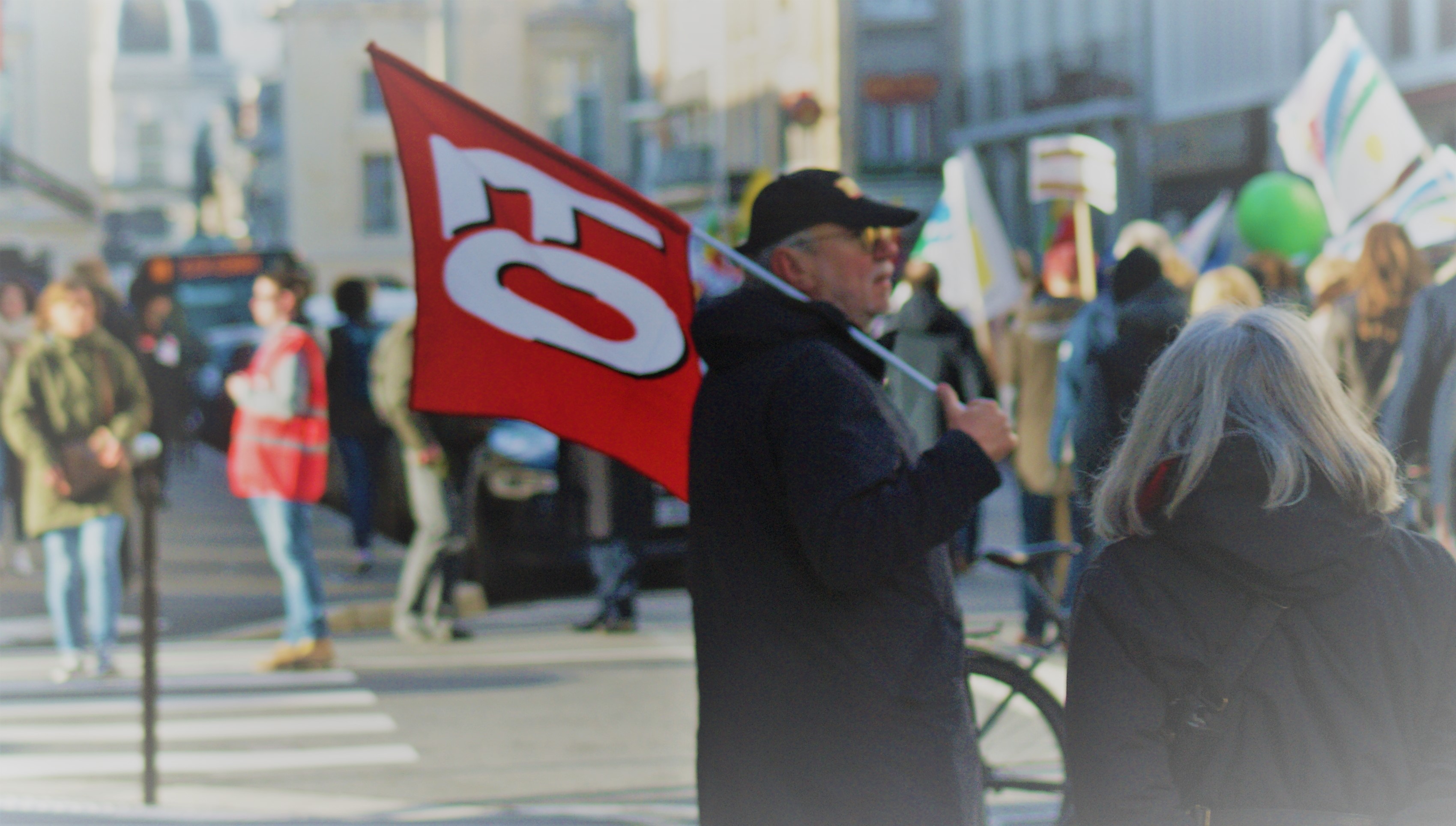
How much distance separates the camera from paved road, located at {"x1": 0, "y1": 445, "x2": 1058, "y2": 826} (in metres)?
6.04

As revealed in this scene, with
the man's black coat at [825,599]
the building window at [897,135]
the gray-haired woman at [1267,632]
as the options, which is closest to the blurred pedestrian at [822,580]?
the man's black coat at [825,599]

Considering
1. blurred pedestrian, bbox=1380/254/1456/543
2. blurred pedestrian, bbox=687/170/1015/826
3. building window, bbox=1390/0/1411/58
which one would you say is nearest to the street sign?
blurred pedestrian, bbox=1380/254/1456/543

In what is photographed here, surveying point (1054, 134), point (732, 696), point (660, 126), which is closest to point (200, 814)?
point (732, 696)

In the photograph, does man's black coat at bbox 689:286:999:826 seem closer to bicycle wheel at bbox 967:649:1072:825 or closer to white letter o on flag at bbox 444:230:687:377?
white letter o on flag at bbox 444:230:687:377

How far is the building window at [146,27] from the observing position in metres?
71.4

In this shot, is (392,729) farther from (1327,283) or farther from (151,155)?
(151,155)

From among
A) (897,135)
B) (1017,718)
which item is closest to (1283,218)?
(1017,718)

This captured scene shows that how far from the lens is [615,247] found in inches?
162

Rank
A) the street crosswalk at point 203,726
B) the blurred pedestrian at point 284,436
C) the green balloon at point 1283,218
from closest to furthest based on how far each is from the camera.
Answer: the street crosswalk at point 203,726 → the blurred pedestrian at point 284,436 → the green balloon at point 1283,218

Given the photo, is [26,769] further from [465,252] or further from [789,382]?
[789,382]

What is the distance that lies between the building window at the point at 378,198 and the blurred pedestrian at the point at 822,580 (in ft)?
176

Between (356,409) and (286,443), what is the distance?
415cm

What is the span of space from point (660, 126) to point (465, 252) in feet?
174

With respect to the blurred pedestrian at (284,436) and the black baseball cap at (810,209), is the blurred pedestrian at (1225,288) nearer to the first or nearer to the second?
the blurred pedestrian at (284,436)
